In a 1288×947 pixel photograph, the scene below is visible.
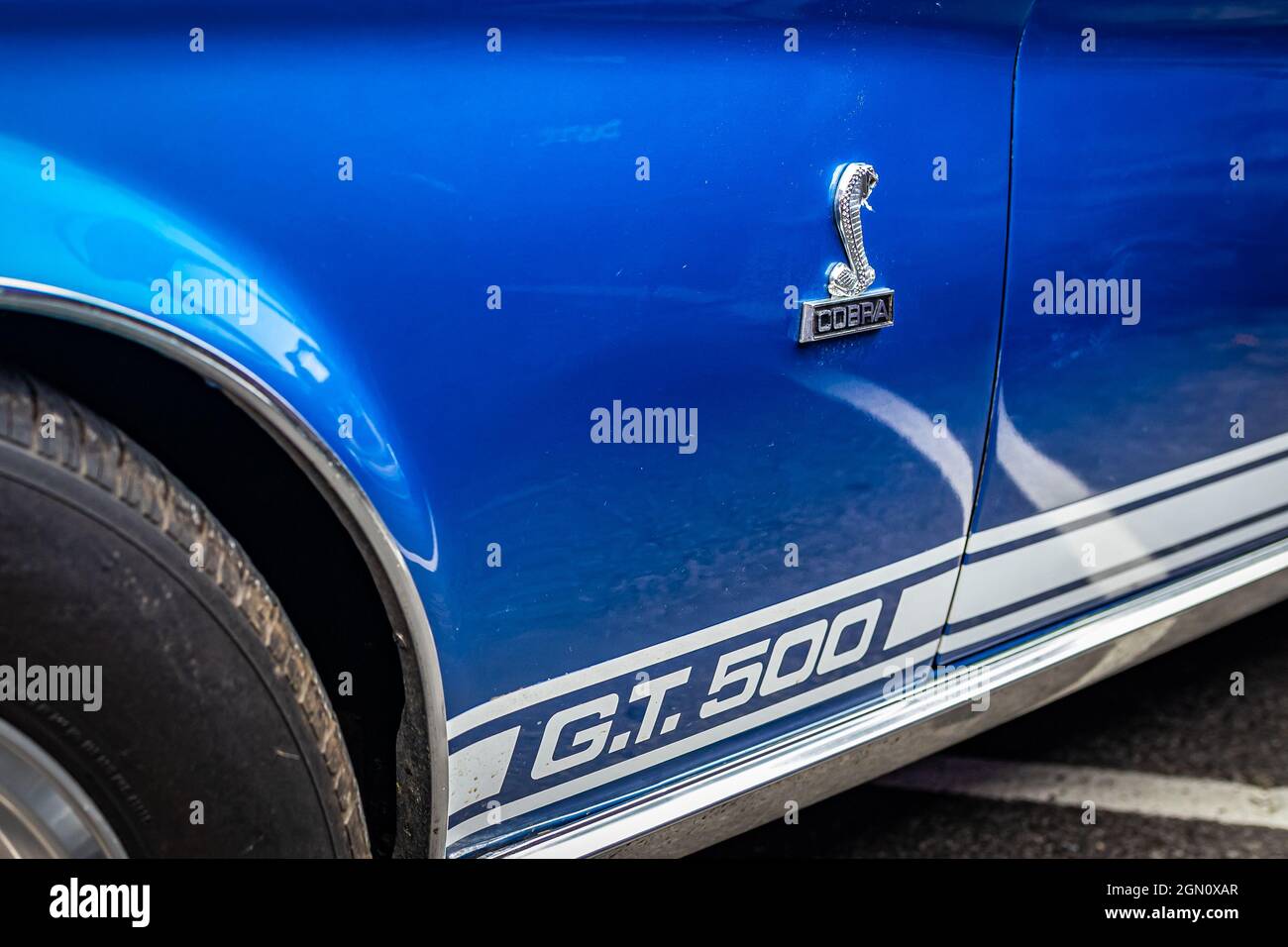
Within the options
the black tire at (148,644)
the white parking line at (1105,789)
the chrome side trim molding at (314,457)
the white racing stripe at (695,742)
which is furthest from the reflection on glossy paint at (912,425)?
the white parking line at (1105,789)

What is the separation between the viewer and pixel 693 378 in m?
1.60

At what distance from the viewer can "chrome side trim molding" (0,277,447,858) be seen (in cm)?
121

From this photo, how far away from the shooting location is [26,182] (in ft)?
3.94

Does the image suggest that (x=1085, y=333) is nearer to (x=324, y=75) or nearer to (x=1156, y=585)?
(x=1156, y=585)

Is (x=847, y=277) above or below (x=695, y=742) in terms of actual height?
above

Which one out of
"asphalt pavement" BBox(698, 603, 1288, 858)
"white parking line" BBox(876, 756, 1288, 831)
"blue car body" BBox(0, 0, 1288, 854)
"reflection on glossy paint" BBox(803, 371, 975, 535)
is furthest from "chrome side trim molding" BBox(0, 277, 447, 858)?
"white parking line" BBox(876, 756, 1288, 831)

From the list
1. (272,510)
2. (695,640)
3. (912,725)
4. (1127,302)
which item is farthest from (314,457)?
(1127,302)

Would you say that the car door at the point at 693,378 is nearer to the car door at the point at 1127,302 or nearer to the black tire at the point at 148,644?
the car door at the point at 1127,302

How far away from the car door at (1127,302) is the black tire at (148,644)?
1021mm

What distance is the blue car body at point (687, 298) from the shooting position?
4.22 ft

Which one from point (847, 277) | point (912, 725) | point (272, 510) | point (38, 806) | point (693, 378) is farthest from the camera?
point (912, 725)

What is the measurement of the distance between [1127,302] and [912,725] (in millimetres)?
669

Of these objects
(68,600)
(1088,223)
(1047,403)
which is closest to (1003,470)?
(1047,403)

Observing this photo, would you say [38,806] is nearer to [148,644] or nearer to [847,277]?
[148,644]
